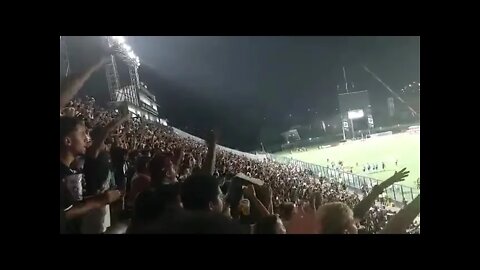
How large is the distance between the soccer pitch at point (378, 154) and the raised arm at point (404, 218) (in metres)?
0.13

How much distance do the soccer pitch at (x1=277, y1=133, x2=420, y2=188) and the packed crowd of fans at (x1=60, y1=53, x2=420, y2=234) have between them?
7 centimetres

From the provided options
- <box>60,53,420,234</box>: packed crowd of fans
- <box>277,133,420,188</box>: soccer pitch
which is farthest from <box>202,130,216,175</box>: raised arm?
<box>277,133,420,188</box>: soccer pitch

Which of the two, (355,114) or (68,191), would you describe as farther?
(355,114)

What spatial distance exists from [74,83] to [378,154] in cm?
208

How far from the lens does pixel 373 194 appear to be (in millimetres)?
4090

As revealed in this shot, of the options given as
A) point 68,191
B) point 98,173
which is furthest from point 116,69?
point 68,191

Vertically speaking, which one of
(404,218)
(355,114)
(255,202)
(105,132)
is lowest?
(404,218)

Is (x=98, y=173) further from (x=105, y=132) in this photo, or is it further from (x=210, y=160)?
(x=210, y=160)

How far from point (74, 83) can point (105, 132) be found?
38cm

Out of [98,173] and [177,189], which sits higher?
[98,173]

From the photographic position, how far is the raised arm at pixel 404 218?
408cm

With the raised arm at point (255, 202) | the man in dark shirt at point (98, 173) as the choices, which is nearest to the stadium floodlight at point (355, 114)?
the raised arm at point (255, 202)

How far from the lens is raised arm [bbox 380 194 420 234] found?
408cm
